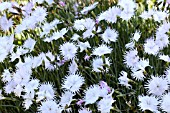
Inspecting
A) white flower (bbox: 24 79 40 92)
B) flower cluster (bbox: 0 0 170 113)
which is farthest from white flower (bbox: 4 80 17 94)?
white flower (bbox: 24 79 40 92)

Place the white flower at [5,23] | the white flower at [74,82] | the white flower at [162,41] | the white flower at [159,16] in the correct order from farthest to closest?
the white flower at [5,23] → the white flower at [159,16] → the white flower at [162,41] → the white flower at [74,82]

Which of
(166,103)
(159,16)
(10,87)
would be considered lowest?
(166,103)

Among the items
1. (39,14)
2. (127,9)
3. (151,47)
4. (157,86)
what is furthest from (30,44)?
(157,86)

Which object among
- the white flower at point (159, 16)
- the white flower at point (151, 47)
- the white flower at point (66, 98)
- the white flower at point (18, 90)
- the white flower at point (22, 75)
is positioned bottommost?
the white flower at point (66, 98)

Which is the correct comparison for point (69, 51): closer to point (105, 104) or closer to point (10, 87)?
point (10, 87)

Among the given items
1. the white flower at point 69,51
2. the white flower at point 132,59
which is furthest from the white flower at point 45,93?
the white flower at point 132,59

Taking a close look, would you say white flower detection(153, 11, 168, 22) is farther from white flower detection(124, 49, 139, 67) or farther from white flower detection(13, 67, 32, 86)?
white flower detection(13, 67, 32, 86)

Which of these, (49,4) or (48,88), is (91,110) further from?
(49,4)

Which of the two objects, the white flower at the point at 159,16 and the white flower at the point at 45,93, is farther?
the white flower at the point at 159,16

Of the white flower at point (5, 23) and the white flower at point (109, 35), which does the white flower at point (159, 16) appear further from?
the white flower at point (5, 23)
